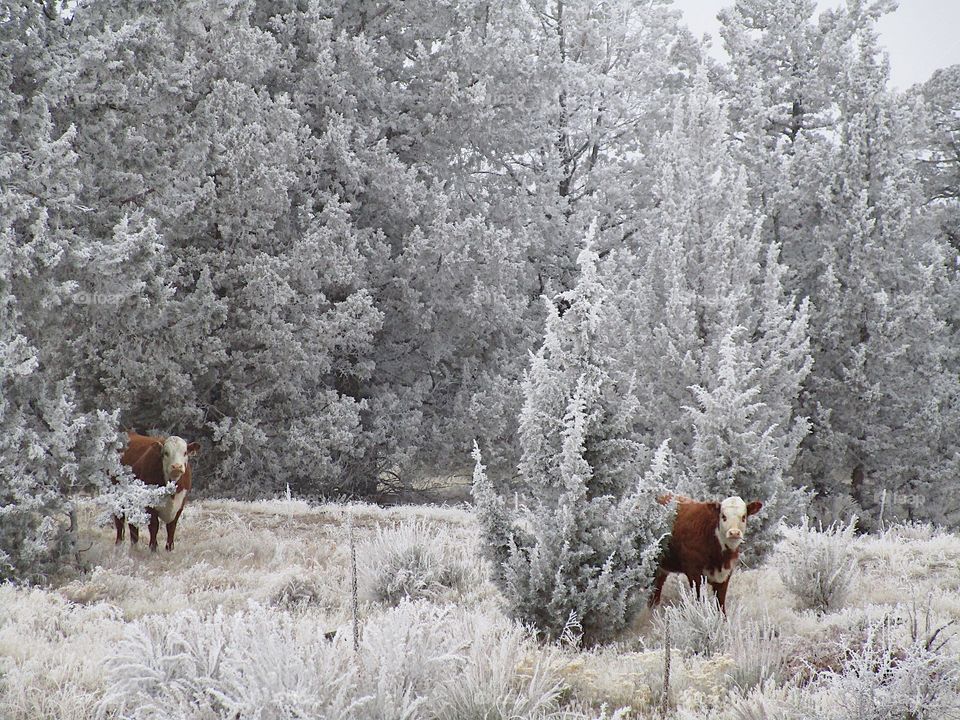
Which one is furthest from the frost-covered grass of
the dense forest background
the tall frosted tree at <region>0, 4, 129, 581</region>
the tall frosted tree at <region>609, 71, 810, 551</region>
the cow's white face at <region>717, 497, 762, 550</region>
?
the tall frosted tree at <region>609, 71, 810, 551</region>

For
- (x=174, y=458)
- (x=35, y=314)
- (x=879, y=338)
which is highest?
(x=879, y=338)

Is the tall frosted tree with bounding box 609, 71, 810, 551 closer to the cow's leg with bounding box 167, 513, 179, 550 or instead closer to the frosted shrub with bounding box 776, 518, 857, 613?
the frosted shrub with bounding box 776, 518, 857, 613

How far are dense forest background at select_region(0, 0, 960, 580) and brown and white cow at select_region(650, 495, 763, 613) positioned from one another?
2102mm

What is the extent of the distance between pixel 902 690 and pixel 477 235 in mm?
13291

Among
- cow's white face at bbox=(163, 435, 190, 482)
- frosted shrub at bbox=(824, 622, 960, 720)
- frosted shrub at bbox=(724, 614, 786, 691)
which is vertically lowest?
frosted shrub at bbox=(724, 614, 786, 691)

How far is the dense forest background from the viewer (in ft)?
35.2

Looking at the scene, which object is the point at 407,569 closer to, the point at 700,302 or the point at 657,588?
the point at 657,588

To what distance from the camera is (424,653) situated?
4609 millimetres

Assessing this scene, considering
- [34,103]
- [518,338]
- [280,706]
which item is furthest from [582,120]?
[280,706]

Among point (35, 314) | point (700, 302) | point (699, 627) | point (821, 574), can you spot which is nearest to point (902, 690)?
point (699, 627)

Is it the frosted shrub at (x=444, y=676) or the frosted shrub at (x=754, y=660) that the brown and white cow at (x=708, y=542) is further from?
the frosted shrub at (x=444, y=676)

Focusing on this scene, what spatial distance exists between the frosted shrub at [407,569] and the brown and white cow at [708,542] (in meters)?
2.17

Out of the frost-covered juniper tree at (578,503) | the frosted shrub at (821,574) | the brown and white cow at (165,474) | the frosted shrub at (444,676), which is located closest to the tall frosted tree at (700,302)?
the frosted shrub at (821,574)

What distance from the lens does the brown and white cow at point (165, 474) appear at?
9445mm
